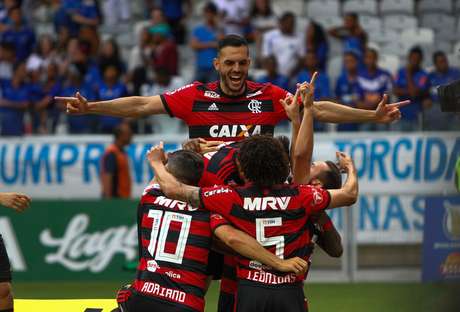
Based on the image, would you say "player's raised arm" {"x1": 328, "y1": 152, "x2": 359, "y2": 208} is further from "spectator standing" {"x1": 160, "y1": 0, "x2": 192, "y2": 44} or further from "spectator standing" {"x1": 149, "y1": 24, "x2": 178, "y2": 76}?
"spectator standing" {"x1": 160, "y1": 0, "x2": 192, "y2": 44}

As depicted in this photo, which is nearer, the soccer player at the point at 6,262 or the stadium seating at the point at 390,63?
the soccer player at the point at 6,262

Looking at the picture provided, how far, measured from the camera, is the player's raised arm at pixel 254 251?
7750 mm

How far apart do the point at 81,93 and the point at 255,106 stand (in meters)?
9.12

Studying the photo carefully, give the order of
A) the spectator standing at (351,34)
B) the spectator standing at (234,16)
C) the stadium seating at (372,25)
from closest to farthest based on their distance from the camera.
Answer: the spectator standing at (351,34), the spectator standing at (234,16), the stadium seating at (372,25)

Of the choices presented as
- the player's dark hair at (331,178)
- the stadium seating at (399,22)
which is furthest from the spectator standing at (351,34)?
the player's dark hair at (331,178)

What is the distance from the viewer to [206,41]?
62.1 feet

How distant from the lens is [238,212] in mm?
7848

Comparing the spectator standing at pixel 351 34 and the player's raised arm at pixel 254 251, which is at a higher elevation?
the spectator standing at pixel 351 34

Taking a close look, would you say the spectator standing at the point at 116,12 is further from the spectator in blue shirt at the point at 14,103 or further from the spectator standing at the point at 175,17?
the spectator in blue shirt at the point at 14,103

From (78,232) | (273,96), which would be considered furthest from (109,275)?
(273,96)

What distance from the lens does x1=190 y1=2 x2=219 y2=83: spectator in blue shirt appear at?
18594 millimetres

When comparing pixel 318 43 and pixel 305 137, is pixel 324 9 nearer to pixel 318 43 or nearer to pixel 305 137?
pixel 318 43

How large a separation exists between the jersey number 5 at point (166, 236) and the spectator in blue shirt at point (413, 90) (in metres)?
8.20

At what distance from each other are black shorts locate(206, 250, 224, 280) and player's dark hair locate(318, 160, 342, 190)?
99cm
